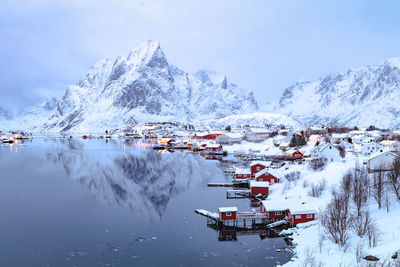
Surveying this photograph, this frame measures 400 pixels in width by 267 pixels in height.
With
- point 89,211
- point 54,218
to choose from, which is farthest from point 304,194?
point 54,218

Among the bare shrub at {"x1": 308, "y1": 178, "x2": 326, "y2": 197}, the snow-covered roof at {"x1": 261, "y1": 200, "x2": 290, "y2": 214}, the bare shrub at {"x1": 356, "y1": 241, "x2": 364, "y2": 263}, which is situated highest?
the bare shrub at {"x1": 308, "y1": 178, "x2": 326, "y2": 197}

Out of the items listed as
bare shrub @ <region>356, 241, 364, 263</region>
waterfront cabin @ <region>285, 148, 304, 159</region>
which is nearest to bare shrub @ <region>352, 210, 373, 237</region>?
bare shrub @ <region>356, 241, 364, 263</region>

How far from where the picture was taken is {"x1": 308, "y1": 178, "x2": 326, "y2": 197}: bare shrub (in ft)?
147

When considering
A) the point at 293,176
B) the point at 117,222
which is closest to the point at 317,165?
the point at 293,176

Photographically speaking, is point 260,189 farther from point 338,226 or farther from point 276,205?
point 338,226

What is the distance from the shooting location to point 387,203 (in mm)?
33250

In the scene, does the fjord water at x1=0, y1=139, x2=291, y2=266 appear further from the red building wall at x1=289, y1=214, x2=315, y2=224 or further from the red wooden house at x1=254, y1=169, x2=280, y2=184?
the red wooden house at x1=254, y1=169, x2=280, y2=184

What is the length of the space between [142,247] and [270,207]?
1655 centimetres

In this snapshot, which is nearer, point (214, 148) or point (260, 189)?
point (260, 189)

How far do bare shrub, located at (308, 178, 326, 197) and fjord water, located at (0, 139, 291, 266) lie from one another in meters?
9.47

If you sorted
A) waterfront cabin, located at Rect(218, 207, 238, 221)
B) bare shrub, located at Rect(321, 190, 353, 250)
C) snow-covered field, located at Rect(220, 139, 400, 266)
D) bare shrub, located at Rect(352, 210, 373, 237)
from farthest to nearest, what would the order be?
waterfront cabin, located at Rect(218, 207, 238, 221) < bare shrub, located at Rect(352, 210, 373, 237) < bare shrub, located at Rect(321, 190, 353, 250) < snow-covered field, located at Rect(220, 139, 400, 266)

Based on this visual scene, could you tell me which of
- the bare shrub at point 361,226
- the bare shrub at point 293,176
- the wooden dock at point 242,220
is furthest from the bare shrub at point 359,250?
the bare shrub at point 293,176

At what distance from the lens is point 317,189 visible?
149ft

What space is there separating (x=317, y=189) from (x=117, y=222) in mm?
26768
